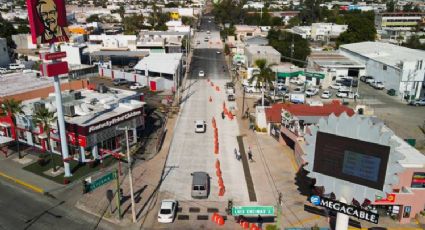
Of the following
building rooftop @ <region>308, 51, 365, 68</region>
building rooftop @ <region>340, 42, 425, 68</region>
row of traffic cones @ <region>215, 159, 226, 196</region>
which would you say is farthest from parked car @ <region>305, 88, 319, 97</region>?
row of traffic cones @ <region>215, 159, 226, 196</region>

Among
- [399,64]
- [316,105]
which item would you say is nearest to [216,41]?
[399,64]

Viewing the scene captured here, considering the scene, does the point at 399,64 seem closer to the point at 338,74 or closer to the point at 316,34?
the point at 338,74

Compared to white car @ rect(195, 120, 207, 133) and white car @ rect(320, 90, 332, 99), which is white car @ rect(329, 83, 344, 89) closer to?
white car @ rect(320, 90, 332, 99)

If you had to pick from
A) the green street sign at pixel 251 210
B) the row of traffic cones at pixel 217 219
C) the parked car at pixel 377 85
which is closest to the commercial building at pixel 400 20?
the parked car at pixel 377 85

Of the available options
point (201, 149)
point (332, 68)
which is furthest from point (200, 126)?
point (332, 68)

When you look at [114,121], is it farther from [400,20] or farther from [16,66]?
[400,20]

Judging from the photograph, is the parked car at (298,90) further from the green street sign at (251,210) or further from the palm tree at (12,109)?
the palm tree at (12,109)
